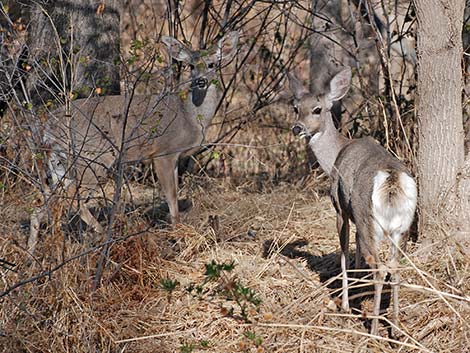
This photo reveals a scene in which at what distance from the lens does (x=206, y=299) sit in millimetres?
5570

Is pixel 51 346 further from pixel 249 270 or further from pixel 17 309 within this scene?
pixel 249 270

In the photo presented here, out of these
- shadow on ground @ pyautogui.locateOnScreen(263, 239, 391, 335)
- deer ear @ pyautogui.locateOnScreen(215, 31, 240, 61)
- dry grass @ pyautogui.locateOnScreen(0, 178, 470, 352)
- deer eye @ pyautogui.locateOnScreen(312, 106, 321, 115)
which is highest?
deer ear @ pyautogui.locateOnScreen(215, 31, 240, 61)

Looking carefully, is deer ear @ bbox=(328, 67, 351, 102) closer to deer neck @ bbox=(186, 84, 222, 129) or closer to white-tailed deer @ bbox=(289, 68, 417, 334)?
white-tailed deer @ bbox=(289, 68, 417, 334)

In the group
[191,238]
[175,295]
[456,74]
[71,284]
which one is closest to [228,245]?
[191,238]

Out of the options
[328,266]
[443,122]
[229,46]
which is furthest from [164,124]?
[443,122]

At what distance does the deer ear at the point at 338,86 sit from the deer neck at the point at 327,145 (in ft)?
1.11

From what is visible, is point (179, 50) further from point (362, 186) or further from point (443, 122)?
point (362, 186)

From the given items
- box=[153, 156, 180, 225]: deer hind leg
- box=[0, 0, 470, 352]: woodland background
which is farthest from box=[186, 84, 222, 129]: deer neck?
box=[0, 0, 470, 352]: woodland background

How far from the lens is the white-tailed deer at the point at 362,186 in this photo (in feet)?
16.3

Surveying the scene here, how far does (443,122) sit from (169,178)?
9.74ft

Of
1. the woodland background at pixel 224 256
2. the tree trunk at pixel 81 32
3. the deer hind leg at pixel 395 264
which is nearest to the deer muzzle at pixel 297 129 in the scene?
the woodland background at pixel 224 256

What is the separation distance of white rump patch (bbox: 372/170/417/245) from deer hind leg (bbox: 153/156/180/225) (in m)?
3.08

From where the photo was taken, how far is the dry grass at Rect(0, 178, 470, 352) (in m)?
4.95

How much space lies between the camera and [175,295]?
19.1ft
